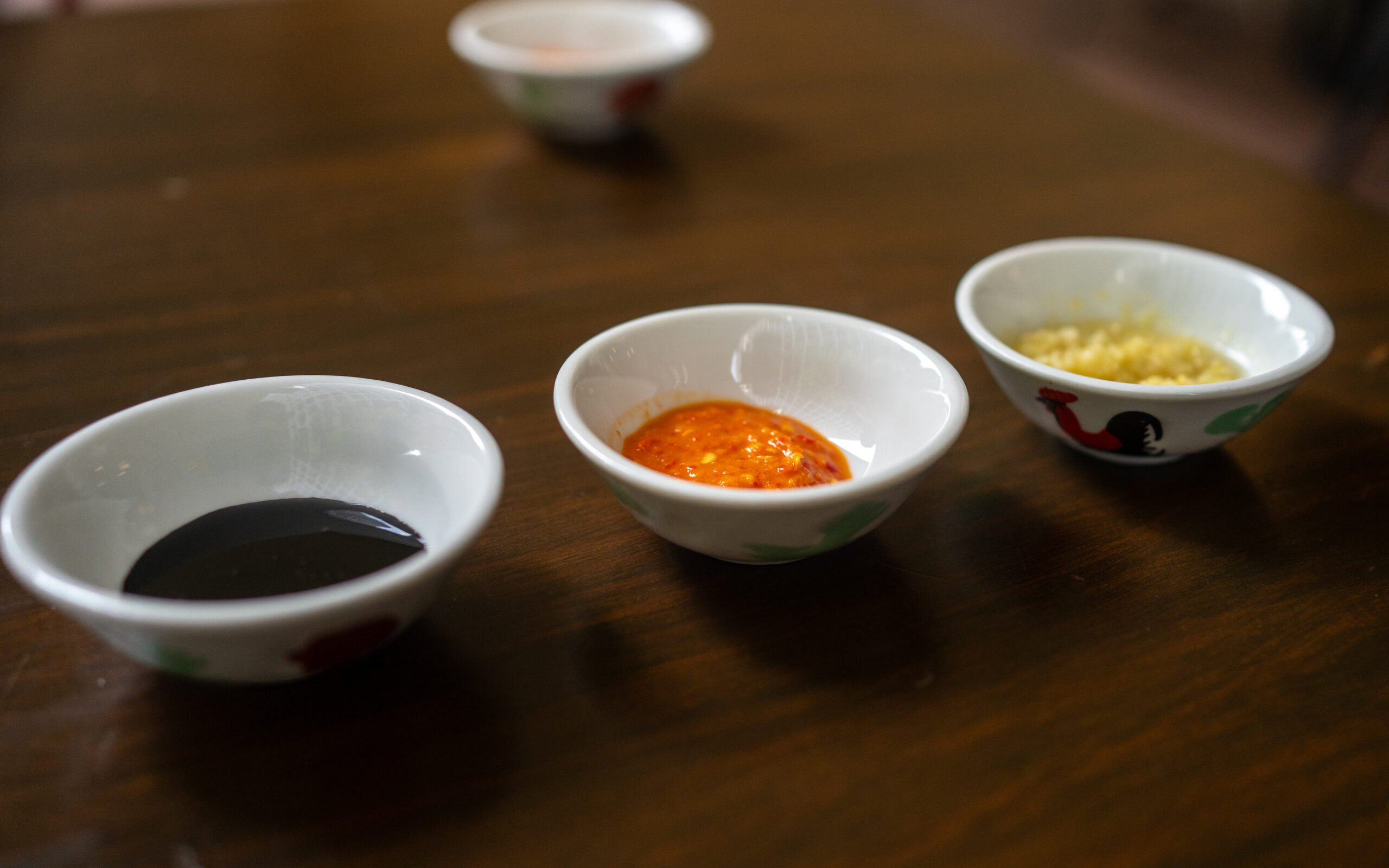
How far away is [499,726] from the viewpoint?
24.8 inches

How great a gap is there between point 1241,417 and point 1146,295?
240 millimetres

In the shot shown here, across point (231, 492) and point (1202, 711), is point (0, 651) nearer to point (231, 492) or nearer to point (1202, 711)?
point (231, 492)

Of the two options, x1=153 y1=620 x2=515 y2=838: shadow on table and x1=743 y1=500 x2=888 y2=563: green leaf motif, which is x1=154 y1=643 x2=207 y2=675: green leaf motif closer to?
x1=153 y1=620 x2=515 y2=838: shadow on table

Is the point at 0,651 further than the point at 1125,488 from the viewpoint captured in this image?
No

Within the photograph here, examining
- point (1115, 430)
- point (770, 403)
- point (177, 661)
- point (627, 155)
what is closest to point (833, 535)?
point (770, 403)

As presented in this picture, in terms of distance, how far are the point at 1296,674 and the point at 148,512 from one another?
2.65 ft

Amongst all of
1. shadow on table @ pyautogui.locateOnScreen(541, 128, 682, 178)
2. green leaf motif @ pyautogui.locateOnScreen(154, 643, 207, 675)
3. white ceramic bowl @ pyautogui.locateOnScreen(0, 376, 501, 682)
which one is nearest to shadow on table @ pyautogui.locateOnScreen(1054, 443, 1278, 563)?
white ceramic bowl @ pyautogui.locateOnScreen(0, 376, 501, 682)

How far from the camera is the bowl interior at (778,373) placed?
2.60 feet

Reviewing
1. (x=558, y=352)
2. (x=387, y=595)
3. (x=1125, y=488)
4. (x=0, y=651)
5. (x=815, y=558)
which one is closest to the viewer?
(x=387, y=595)

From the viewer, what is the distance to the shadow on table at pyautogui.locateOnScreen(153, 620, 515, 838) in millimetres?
579

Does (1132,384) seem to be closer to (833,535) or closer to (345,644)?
(833,535)

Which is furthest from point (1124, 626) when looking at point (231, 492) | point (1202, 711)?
point (231, 492)

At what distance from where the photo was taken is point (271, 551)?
68 cm

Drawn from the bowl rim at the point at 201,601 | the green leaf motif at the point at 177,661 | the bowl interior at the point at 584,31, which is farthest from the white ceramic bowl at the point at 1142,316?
the bowl interior at the point at 584,31
